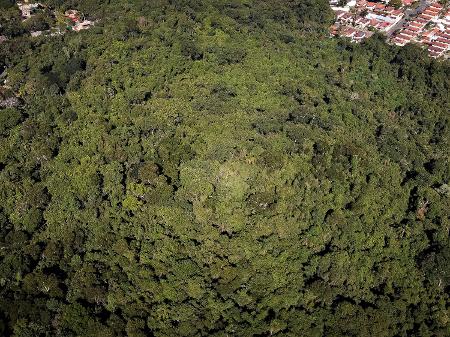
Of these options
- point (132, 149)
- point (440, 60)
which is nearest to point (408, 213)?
point (132, 149)

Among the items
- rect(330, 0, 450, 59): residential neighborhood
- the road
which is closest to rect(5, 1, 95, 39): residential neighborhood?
rect(330, 0, 450, 59): residential neighborhood

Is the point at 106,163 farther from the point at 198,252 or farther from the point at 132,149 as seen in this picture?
the point at 198,252

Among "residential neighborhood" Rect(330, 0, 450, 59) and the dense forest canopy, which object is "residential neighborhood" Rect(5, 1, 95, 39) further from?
"residential neighborhood" Rect(330, 0, 450, 59)

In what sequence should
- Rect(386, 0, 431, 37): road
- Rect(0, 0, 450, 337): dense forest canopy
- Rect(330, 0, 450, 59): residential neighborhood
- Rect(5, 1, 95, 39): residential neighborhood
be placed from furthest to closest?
1. Rect(386, 0, 431, 37): road
2. Rect(330, 0, 450, 59): residential neighborhood
3. Rect(5, 1, 95, 39): residential neighborhood
4. Rect(0, 0, 450, 337): dense forest canopy

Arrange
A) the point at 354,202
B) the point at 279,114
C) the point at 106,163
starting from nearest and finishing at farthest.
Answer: the point at 354,202
the point at 106,163
the point at 279,114

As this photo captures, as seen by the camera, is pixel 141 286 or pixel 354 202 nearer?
pixel 141 286

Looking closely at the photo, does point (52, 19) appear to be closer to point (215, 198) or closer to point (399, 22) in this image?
A: point (215, 198)
